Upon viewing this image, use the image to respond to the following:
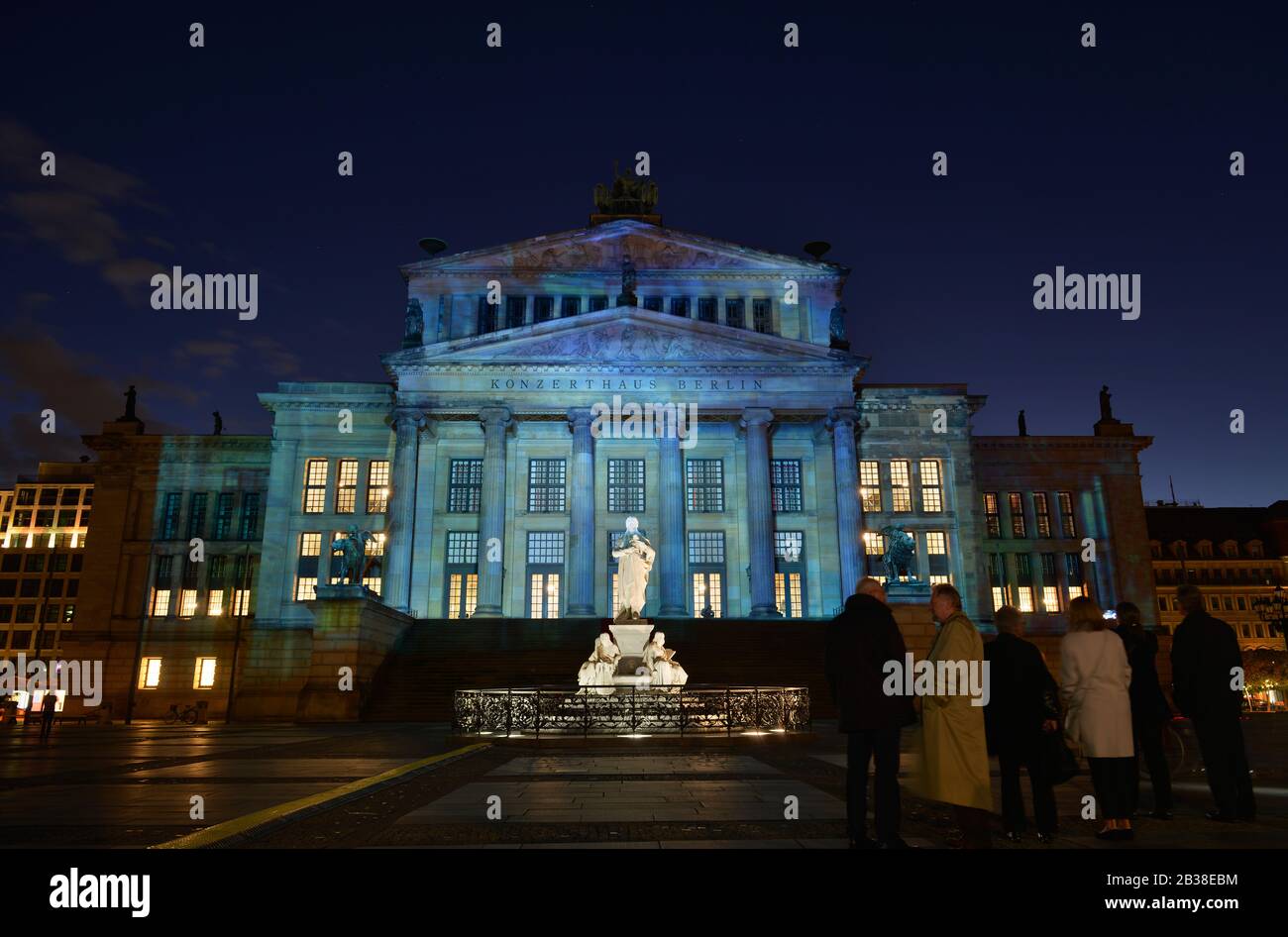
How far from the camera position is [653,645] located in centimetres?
2456

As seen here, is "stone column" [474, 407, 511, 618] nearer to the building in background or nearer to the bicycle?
the bicycle

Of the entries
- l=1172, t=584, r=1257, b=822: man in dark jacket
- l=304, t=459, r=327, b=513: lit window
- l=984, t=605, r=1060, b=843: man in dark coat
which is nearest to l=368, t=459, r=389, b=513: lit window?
l=304, t=459, r=327, b=513: lit window

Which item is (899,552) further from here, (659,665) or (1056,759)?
(1056,759)

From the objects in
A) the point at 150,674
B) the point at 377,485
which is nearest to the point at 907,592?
the point at 377,485

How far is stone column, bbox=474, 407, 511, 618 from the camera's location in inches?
1837

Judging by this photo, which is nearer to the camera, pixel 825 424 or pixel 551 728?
pixel 551 728

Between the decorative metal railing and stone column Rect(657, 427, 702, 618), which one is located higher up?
stone column Rect(657, 427, 702, 618)

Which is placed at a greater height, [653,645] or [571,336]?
[571,336]

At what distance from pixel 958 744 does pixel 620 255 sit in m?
49.6

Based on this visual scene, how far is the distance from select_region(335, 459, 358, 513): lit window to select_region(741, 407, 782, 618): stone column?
924 inches

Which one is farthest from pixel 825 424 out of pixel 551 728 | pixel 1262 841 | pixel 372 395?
pixel 1262 841
